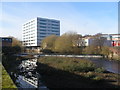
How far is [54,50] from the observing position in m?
54.5

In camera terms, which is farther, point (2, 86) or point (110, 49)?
point (110, 49)

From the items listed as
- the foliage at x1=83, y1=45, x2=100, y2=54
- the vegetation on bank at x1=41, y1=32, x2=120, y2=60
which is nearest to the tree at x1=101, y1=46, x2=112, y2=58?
the vegetation on bank at x1=41, y1=32, x2=120, y2=60

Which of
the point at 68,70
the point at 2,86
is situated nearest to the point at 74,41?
the point at 68,70

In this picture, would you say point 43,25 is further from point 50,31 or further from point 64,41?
point 64,41

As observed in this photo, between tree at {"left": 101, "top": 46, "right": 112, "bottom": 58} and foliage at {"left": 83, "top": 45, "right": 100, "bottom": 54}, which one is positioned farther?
foliage at {"left": 83, "top": 45, "right": 100, "bottom": 54}

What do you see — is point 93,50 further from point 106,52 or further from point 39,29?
point 39,29

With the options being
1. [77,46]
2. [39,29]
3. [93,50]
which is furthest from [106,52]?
[39,29]

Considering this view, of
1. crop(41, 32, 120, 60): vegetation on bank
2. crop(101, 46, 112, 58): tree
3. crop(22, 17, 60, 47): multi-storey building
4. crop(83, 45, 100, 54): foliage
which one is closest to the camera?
crop(101, 46, 112, 58): tree

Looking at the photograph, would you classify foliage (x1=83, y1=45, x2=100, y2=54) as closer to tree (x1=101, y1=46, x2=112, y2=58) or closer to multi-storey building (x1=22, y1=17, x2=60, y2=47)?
tree (x1=101, y1=46, x2=112, y2=58)

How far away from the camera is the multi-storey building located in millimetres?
79562

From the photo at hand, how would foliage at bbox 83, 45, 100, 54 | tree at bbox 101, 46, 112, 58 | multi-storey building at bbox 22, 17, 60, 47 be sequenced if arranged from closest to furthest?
1. tree at bbox 101, 46, 112, 58
2. foliage at bbox 83, 45, 100, 54
3. multi-storey building at bbox 22, 17, 60, 47

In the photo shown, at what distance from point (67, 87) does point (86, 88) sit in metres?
1.07

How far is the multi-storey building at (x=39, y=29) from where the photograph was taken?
79.6 metres

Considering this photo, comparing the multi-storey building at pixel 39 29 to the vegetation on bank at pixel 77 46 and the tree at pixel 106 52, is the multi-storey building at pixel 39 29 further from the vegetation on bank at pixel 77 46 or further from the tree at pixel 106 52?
the tree at pixel 106 52
